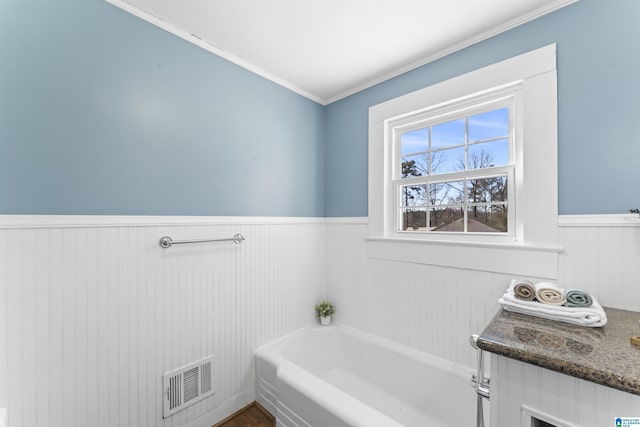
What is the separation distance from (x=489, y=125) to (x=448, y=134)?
246 mm

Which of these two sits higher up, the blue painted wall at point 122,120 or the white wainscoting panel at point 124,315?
the blue painted wall at point 122,120

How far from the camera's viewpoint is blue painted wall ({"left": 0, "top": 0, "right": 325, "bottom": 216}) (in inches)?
42.9

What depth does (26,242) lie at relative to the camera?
42.7 inches

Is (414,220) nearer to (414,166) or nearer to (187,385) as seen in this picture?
(414,166)

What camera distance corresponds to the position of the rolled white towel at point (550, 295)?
1.09m

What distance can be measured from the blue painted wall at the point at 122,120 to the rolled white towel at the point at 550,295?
1636mm

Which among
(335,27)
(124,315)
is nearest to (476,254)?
(335,27)

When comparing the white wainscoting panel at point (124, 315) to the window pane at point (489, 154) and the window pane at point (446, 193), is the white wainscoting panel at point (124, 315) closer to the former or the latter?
the window pane at point (446, 193)

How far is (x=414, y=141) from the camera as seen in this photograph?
1.99m

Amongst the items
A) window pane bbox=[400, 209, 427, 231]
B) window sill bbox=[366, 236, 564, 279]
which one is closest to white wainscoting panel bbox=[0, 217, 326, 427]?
window sill bbox=[366, 236, 564, 279]

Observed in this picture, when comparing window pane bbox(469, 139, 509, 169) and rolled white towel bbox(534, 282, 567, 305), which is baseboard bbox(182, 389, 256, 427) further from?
window pane bbox(469, 139, 509, 169)

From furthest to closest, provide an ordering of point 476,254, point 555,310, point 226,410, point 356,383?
1. point 356,383
2. point 226,410
3. point 476,254
4. point 555,310

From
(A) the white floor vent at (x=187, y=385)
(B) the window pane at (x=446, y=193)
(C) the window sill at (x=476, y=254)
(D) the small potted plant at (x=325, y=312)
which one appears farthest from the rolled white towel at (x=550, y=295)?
(A) the white floor vent at (x=187, y=385)

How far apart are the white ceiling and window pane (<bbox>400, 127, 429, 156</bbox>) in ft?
1.48
